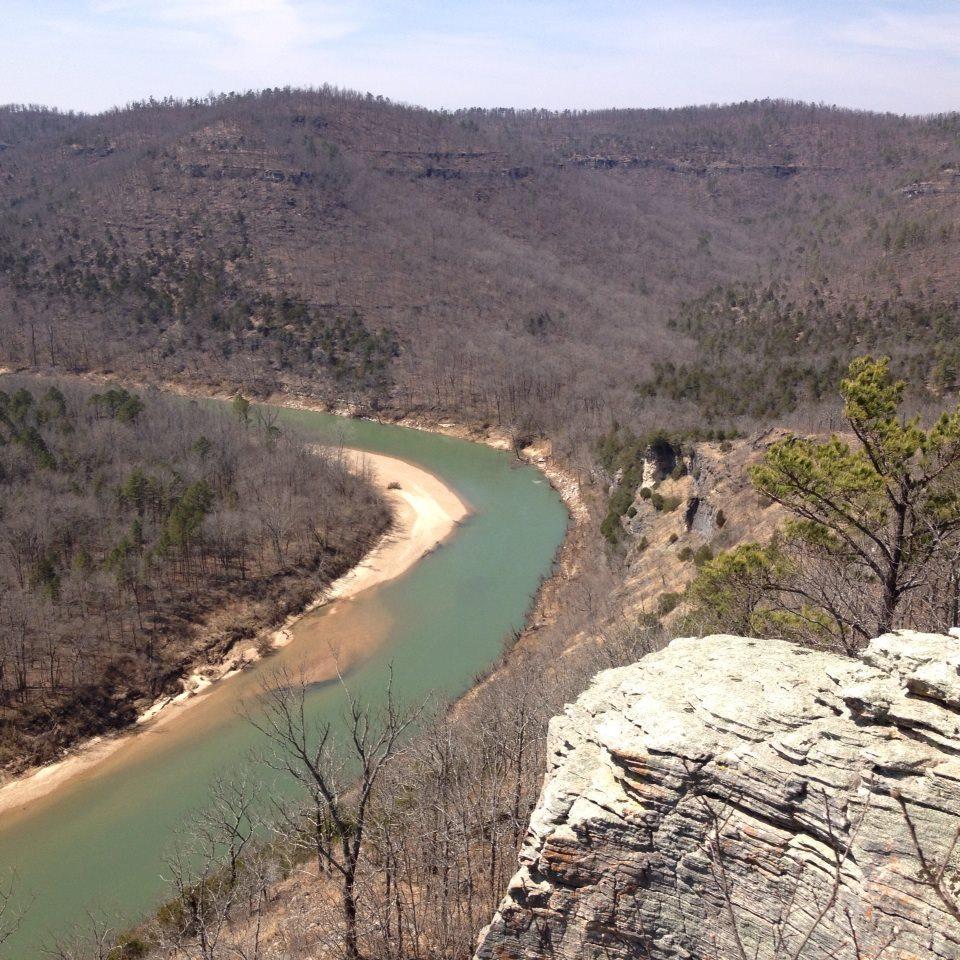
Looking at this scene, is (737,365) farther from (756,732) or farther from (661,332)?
(756,732)

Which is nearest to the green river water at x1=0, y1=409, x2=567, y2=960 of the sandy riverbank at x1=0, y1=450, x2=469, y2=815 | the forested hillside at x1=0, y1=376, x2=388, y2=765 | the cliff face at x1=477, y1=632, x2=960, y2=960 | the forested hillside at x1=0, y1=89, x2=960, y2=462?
the sandy riverbank at x1=0, y1=450, x2=469, y2=815

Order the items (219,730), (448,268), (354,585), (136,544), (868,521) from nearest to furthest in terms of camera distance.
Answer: (868,521)
(219,730)
(136,544)
(354,585)
(448,268)

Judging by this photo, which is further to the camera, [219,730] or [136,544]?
[136,544]

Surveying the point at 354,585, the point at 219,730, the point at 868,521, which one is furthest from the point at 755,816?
the point at 354,585

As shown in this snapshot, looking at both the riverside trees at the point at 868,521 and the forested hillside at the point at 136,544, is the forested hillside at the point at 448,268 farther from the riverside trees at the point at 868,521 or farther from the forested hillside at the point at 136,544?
the riverside trees at the point at 868,521

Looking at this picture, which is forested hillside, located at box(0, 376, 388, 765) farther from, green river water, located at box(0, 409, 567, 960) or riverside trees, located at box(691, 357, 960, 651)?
riverside trees, located at box(691, 357, 960, 651)

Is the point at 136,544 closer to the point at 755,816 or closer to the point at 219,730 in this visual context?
the point at 219,730
